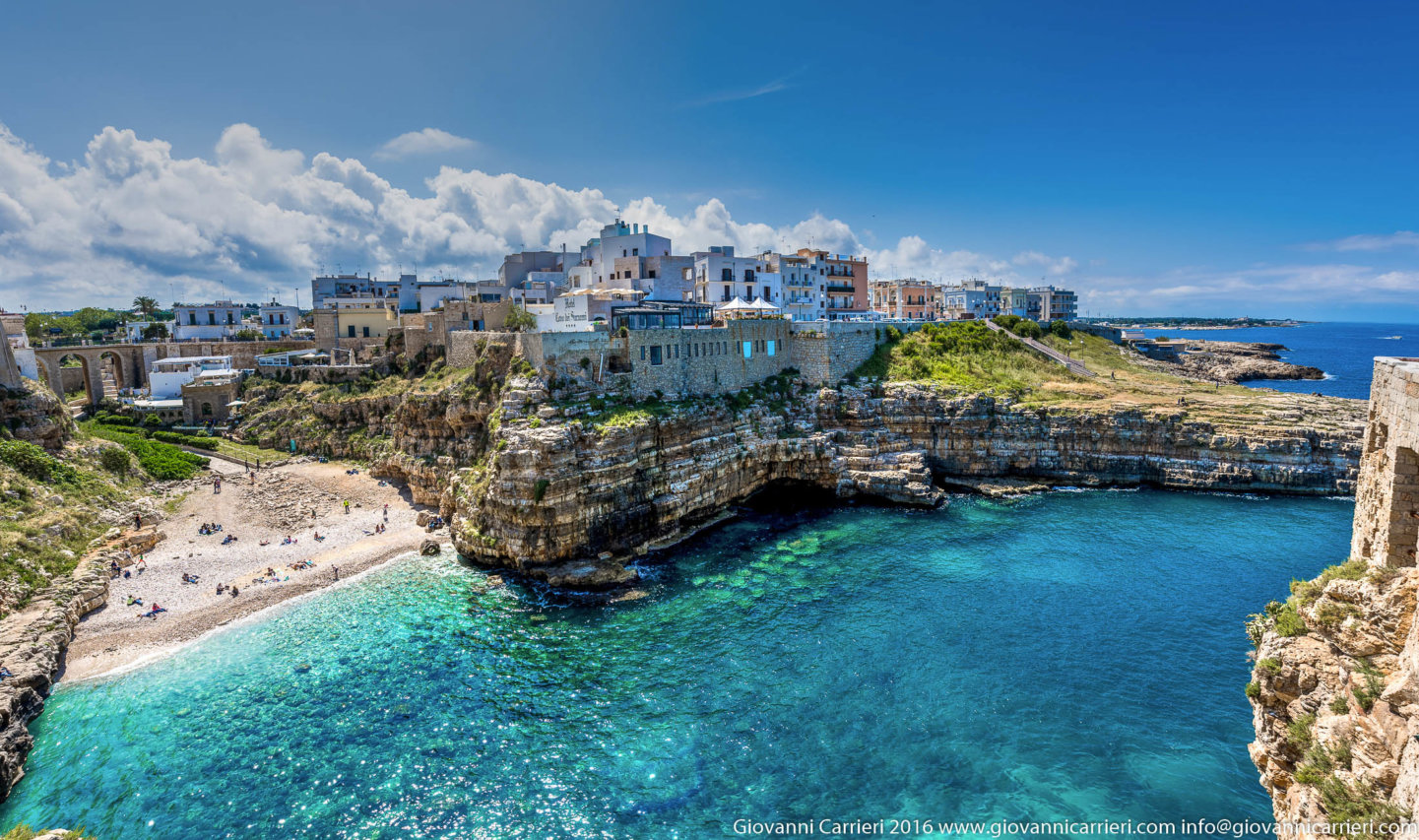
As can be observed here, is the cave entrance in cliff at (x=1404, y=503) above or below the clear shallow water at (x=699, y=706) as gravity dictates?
above

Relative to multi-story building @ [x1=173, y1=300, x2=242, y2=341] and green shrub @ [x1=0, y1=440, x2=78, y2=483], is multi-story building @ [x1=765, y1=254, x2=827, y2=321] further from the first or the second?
multi-story building @ [x1=173, y1=300, x2=242, y2=341]

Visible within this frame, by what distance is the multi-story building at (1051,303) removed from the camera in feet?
362

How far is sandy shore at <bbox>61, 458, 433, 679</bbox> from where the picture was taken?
29.2m

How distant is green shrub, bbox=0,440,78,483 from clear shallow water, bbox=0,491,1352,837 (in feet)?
70.5

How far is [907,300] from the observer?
93.1 meters

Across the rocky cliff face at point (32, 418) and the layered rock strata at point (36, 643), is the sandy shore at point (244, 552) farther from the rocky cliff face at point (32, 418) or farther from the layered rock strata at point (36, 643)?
the rocky cliff face at point (32, 418)

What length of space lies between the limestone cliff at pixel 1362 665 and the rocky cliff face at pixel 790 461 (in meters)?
26.6

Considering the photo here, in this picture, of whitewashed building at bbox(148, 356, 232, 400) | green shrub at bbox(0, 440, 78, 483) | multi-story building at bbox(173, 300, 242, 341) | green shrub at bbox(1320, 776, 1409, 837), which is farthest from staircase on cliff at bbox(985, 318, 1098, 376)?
multi-story building at bbox(173, 300, 242, 341)

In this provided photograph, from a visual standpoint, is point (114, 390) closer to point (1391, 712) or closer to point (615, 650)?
point (615, 650)

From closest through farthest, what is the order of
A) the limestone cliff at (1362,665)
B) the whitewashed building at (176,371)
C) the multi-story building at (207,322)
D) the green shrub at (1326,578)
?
the limestone cliff at (1362,665), the green shrub at (1326,578), the whitewashed building at (176,371), the multi-story building at (207,322)

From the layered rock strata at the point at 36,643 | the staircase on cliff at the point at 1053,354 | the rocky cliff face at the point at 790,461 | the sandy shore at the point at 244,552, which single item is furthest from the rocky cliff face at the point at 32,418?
the staircase on cliff at the point at 1053,354

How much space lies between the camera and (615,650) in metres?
27.4

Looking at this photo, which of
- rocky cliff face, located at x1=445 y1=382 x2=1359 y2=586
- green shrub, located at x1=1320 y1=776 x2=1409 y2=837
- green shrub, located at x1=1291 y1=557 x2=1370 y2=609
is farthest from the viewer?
rocky cliff face, located at x1=445 y1=382 x2=1359 y2=586

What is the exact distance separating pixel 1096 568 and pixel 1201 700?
1170cm
